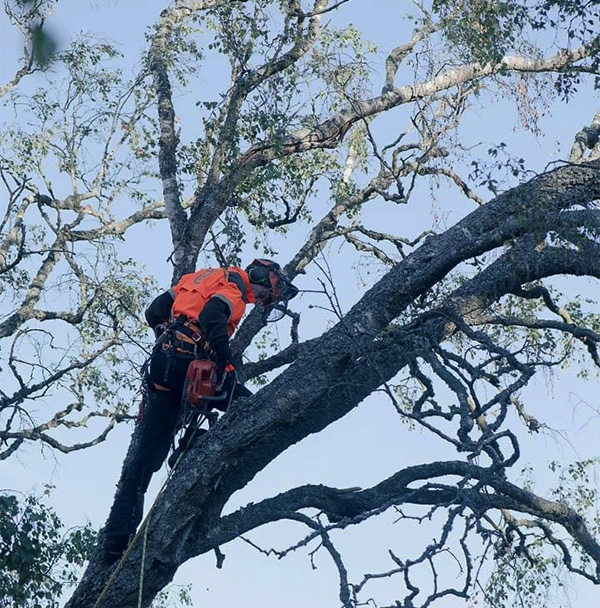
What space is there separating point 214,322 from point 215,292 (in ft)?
→ 0.80

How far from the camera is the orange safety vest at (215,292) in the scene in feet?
24.3

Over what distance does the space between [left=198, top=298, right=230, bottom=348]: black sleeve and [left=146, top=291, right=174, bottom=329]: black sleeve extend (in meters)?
0.60

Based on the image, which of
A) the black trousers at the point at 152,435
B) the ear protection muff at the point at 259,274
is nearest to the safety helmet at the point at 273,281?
the ear protection muff at the point at 259,274

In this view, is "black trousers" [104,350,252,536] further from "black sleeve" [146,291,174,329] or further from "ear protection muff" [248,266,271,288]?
"ear protection muff" [248,266,271,288]

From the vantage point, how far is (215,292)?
7.38m

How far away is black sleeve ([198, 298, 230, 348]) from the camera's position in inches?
283

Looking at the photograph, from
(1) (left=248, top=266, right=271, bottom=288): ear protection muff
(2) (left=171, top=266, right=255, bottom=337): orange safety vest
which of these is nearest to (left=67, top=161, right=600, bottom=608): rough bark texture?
(2) (left=171, top=266, right=255, bottom=337): orange safety vest

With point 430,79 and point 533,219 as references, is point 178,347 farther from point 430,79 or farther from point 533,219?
point 430,79

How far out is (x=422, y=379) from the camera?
22.0ft

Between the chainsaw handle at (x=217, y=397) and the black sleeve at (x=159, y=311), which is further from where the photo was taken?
the black sleeve at (x=159, y=311)

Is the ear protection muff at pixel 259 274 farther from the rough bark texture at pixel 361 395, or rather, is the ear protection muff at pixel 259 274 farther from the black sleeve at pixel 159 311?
the rough bark texture at pixel 361 395

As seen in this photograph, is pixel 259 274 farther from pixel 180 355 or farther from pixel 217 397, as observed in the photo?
pixel 217 397

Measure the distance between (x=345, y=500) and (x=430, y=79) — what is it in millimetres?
4923

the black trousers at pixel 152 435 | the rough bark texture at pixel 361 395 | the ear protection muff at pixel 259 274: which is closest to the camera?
the rough bark texture at pixel 361 395
